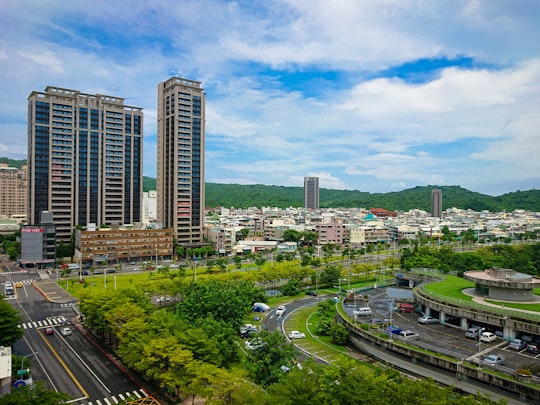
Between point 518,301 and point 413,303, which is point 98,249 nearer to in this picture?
point 413,303

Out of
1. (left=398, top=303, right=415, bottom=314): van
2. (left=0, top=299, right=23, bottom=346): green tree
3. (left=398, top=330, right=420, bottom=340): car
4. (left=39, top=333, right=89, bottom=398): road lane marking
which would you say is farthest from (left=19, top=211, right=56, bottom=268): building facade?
(left=398, top=330, right=420, bottom=340): car

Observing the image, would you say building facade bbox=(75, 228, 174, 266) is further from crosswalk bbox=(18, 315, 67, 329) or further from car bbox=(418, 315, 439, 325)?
car bbox=(418, 315, 439, 325)

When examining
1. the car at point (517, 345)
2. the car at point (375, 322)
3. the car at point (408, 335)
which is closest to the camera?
the car at point (517, 345)

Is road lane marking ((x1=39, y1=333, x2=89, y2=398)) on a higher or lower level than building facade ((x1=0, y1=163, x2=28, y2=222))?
lower

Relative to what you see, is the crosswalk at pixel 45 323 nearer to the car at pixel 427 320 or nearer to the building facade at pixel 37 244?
the car at pixel 427 320

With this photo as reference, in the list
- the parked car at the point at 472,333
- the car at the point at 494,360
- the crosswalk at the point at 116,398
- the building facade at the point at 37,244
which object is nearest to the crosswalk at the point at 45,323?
the crosswalk at the point at 116,398
